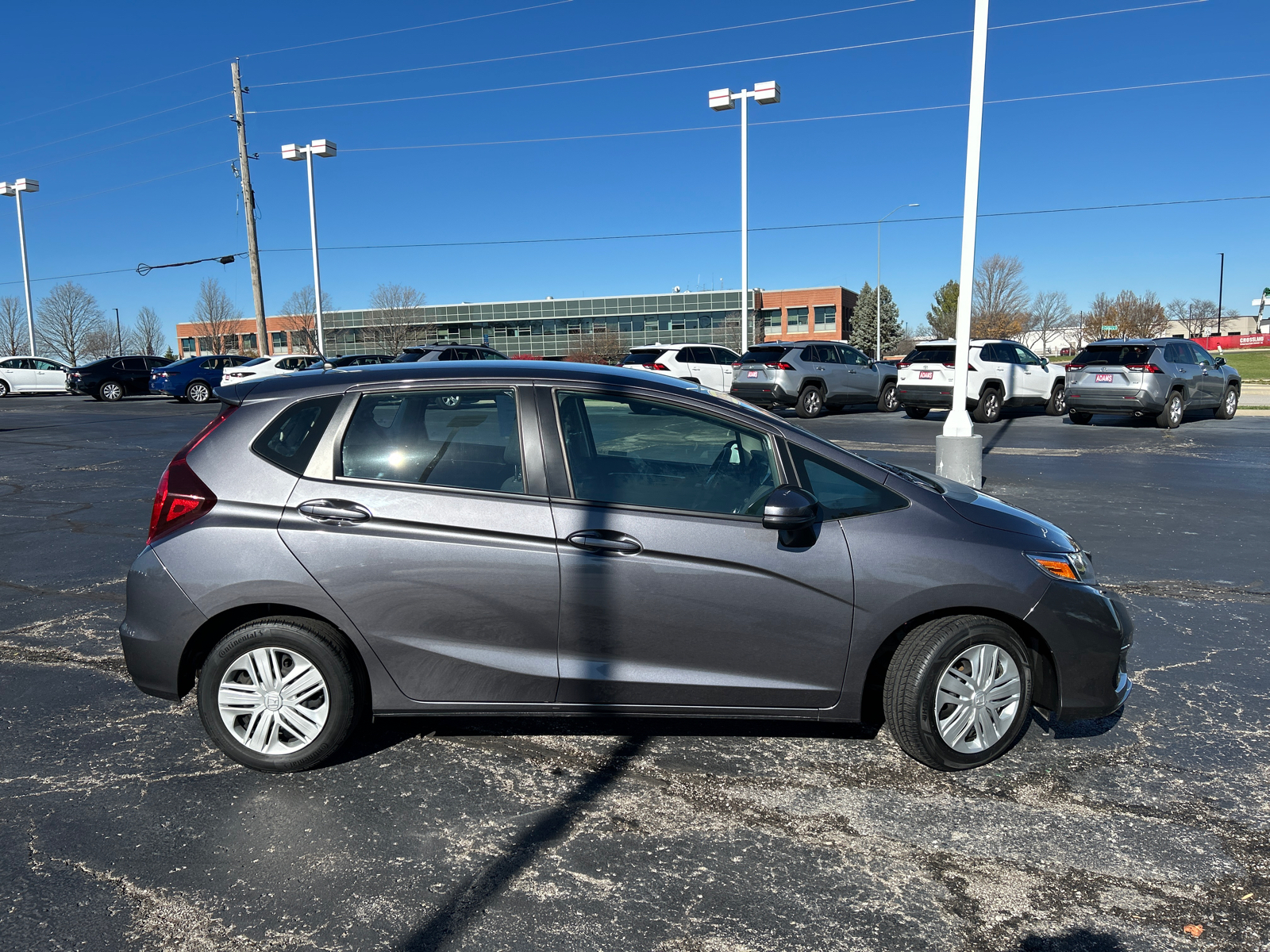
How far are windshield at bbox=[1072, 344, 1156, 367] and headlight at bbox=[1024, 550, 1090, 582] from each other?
16.8 m

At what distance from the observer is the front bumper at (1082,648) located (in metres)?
3.53

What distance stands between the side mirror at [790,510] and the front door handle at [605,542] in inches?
19.8

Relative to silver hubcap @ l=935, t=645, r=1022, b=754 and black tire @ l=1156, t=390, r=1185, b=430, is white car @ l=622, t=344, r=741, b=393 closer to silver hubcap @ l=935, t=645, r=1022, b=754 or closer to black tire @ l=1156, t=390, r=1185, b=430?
black tire @ l=1156, t=390, r=1185, b=430

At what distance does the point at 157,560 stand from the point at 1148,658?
500 centimetres

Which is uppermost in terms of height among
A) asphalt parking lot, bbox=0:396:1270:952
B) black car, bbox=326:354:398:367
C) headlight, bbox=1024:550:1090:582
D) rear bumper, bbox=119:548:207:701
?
black car, bbox=326:354:398:367

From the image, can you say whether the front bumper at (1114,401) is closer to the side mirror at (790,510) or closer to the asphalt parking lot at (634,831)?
the asphalt parking lot at (634,831)

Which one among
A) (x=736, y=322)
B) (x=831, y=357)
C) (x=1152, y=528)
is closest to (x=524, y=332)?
(x=736, y=322)

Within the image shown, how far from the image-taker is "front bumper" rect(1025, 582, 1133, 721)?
139 inches

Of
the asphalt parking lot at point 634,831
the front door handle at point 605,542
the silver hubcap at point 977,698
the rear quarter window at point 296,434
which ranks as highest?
the rear quarter window at point 296,434

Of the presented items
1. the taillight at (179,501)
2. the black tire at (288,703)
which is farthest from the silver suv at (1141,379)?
the taillight at (179,501)

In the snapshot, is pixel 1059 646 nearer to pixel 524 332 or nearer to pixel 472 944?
pixel 472 944

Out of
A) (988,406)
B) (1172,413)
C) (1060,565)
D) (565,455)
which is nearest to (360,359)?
(988,406)

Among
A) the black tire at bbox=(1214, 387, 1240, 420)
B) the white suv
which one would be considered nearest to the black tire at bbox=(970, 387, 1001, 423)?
the white suv

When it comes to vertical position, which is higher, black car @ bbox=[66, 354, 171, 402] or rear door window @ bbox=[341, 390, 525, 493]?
rear door window @ bbox=[341, 390, 525, 493]
